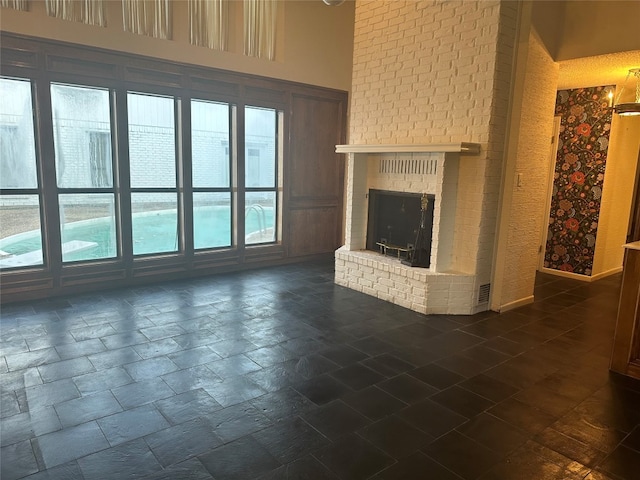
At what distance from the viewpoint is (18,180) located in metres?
4.43

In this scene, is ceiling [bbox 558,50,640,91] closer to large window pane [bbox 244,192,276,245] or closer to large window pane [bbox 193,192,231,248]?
large window pane [bbox 244,192,276,245]

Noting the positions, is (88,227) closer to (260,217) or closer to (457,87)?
(260,217)

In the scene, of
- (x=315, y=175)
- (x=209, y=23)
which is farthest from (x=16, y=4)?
(x=315, y=175)

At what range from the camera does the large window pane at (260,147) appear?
6012 millimetres

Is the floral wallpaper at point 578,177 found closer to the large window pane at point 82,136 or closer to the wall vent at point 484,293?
the wall vent at point 484,293

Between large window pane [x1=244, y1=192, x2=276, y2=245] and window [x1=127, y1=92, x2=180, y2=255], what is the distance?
1059 mm

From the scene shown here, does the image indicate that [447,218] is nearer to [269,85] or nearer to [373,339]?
[373,339]

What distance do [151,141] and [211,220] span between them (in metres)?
1.25

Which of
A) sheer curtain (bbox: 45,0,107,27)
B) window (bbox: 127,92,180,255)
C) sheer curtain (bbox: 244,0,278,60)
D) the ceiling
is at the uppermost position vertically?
sheer curtain (bbox: 244,0,278,60)

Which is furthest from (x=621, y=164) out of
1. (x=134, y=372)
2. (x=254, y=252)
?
(x=134, y=372)

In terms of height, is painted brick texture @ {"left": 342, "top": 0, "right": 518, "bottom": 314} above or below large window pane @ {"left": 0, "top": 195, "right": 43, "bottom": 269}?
above

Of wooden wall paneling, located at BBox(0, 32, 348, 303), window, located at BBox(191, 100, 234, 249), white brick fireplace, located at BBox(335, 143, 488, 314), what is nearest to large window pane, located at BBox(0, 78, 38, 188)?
wooden wall paneling, located at BBox(0, 32, 348, 303)

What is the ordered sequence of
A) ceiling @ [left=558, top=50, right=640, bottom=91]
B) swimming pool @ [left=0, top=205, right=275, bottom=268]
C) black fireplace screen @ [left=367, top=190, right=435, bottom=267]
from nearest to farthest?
ceiling @ [left=558, top=50, right=640, bottom=91] → swimming pool @ [left=0, top=205, right=275, bottom=268] → black fireplace screen @ [left=367, top=190, right=435, bottom=267]

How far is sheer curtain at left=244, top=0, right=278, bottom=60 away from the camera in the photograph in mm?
5672
